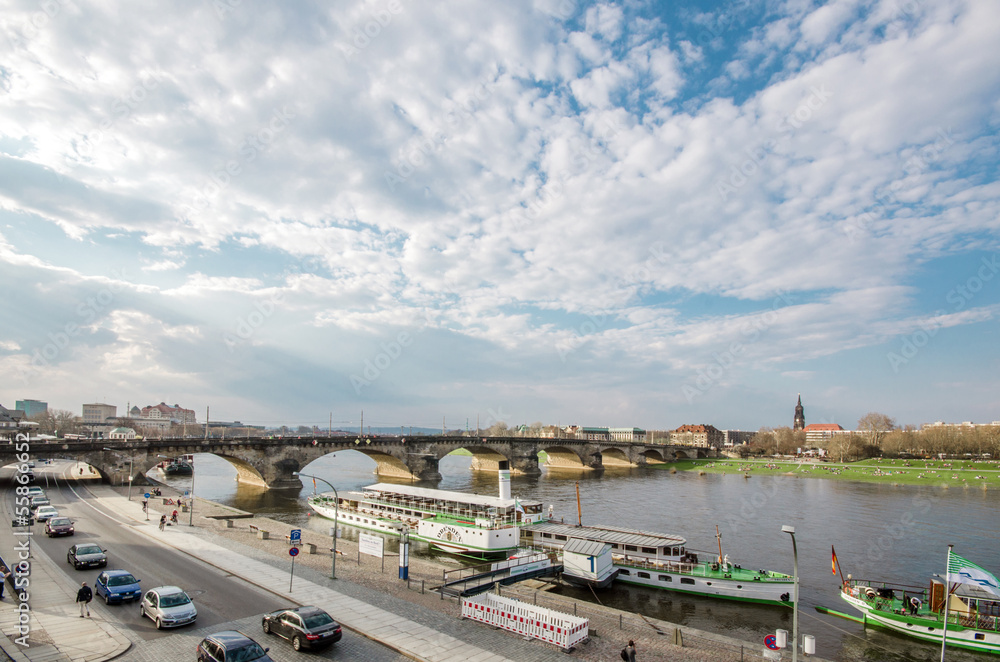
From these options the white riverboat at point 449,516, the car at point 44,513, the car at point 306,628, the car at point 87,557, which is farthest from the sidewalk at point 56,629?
the car at point 44,513

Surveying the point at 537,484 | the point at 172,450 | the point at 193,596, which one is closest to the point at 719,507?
the point at 537,484

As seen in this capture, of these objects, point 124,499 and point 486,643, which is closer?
point 486,643

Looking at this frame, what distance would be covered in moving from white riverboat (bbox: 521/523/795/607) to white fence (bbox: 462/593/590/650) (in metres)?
17.0

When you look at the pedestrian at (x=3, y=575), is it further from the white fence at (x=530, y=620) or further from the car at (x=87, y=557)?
the white fence at (x=530, y=620)

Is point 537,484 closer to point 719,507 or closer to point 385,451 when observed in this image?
point 385,451

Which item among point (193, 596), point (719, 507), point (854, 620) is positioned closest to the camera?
point (193, 596)

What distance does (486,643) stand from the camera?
21969mm

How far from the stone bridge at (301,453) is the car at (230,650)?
6937cm

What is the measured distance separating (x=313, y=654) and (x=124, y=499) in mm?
55879

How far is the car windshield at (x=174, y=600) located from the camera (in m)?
22.1

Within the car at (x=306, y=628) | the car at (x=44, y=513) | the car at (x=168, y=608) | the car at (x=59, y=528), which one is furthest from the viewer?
the car at (x=44, y=513)

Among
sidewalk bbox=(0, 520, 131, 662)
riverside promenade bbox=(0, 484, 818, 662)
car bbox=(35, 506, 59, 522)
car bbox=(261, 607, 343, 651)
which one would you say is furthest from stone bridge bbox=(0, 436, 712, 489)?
car bbox=(261, 607, 343, 651)

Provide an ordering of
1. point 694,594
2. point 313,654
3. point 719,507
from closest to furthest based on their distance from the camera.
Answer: point 313,654 → point 694,594 → point 719,507

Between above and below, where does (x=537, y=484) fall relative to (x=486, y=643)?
below
